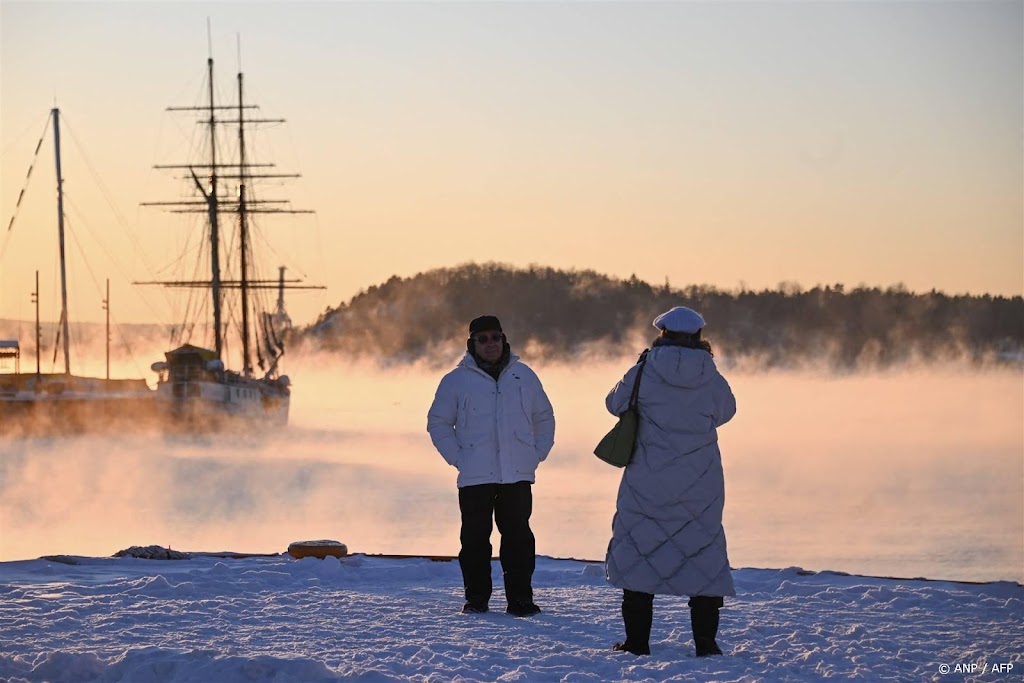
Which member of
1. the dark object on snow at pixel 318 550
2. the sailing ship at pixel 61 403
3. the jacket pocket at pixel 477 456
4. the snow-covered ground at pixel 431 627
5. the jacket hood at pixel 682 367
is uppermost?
the sailing ship at pixel 61 403

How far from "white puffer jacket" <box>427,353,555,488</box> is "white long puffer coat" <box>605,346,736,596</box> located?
1.32 meters

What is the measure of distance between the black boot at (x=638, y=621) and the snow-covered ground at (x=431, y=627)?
106mm

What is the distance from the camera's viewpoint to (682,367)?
25.7ft

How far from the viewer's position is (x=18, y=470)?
42.6 meters

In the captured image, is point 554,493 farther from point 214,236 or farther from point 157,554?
point 214,236

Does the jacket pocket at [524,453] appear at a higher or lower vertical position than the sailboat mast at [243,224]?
lower

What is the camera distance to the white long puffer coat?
784 cm

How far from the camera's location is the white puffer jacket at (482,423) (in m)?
A: 9.09

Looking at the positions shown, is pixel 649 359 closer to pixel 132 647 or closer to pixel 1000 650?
pixel 1000 650

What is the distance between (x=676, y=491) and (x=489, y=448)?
5.24 feet

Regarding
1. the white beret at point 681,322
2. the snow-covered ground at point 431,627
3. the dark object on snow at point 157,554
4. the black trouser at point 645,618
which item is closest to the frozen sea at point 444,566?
the snow-covered ground at point 431,627

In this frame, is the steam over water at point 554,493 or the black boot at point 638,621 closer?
the black boot at point 638,621

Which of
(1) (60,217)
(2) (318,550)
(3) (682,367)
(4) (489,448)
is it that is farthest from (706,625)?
(1) (60,217)

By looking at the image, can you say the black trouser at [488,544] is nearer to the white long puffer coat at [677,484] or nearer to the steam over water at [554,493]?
the white long puffer coat at [677,484]
